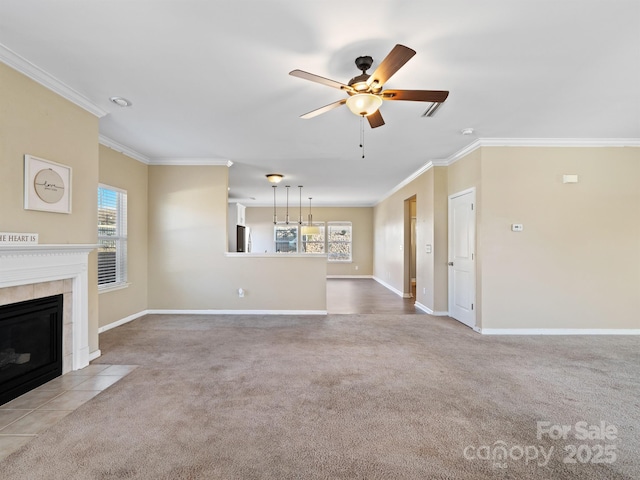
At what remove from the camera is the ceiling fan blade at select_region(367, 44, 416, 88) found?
174cm

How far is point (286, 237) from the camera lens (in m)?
11.0

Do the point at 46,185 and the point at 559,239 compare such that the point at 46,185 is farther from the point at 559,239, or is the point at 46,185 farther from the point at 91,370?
the point at 559,239

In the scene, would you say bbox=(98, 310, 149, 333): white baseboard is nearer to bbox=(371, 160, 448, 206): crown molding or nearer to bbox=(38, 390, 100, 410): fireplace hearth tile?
bbox=(38, 390, 100, 410): fireplace hearth tile

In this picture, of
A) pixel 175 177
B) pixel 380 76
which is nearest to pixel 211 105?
pixel 380 76

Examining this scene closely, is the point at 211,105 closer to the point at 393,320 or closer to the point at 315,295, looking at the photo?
the point at 315,295

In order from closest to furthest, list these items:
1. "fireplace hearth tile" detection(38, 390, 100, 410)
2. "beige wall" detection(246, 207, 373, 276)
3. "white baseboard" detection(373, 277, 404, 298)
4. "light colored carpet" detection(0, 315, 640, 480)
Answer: "light colored carpet" detection(0, 315, 640, 480)
"fireplace hearth tile" detection(38, 390, 100, 410)
"white baseboard" detection(373, 277, 404, 298)
"beige wall" detection(246, 207, 373, 276)

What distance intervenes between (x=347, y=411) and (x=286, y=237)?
898cm

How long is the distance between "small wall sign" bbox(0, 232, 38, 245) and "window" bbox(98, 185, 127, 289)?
1.72 metres

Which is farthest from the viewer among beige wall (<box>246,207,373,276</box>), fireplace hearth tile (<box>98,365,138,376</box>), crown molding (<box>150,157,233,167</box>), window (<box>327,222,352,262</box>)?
window (<box>327,222,352,262</box>)

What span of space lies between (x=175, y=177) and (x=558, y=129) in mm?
5521

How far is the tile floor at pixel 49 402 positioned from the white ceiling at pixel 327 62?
2605 millimetres

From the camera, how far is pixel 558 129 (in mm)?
3771

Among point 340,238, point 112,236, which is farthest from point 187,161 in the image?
point 340,238

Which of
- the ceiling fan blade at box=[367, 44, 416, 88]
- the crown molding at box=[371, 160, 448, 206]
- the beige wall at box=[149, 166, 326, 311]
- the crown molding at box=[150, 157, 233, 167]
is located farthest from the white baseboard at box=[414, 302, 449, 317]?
the crown molding at box=[150, 157, 233, 167]
